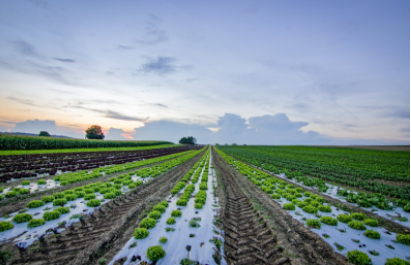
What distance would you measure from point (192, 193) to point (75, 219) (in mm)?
7060

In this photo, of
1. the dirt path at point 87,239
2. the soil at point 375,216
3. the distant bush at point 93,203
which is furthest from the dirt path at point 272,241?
the distant bush at point 93,203

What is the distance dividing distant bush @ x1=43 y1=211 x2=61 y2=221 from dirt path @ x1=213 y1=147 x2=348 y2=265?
314 inches

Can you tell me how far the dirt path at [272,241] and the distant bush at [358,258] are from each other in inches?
8.9

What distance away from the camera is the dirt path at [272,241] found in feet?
19.2

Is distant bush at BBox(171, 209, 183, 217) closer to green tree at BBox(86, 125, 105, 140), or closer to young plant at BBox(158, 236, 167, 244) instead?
young plant at BBox(158, 236, 167, 244)

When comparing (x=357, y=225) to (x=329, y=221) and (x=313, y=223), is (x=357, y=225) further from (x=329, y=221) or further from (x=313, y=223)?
(x=313, y=223)

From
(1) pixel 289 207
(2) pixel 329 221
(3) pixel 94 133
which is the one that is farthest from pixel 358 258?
(3) pixel 94 133

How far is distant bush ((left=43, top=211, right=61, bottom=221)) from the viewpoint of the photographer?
7.86 meters

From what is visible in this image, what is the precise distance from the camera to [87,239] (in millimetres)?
6676

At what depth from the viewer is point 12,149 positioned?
33375 mm

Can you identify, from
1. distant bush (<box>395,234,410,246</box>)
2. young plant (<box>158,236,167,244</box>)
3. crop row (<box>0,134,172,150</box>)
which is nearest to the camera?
young plant (<box>158,236,167,244</box>)

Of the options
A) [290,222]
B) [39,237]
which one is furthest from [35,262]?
[290,222]

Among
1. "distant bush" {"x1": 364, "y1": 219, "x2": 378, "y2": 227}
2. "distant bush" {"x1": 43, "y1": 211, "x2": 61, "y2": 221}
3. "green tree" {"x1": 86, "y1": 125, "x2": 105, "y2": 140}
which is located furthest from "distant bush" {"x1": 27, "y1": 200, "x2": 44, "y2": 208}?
"green tree" {"x1": 86, "y1": 125, "x2": 105, "y2": 140}

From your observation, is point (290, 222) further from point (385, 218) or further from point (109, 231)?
point (109, 231)
